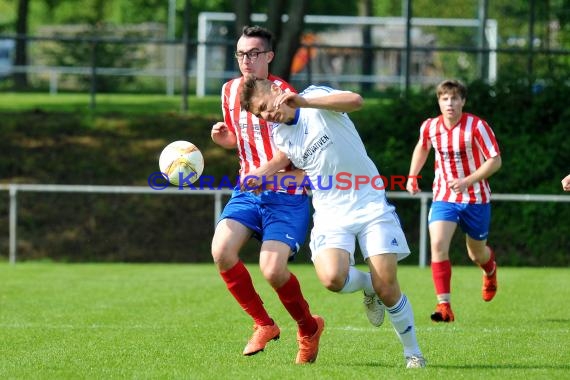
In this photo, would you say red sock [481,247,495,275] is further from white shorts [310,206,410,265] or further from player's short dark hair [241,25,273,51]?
player's short dark hair [241,25,273,51]

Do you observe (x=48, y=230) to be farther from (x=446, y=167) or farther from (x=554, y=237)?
(x=446, y=167)

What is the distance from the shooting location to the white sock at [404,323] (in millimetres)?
6883

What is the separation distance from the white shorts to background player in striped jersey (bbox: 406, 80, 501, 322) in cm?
312

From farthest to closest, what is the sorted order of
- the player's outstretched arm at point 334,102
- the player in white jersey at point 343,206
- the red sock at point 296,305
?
the red sock at point 296,305 < the player in white jersey at point 343,206 < the player's outstretched arm at point 334,102

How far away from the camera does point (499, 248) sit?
706 inches

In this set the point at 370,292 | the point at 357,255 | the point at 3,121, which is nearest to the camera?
the point at 370,292

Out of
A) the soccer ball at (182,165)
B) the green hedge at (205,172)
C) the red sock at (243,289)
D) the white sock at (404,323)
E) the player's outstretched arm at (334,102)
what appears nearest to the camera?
the player's outstretched arm at (334,102)

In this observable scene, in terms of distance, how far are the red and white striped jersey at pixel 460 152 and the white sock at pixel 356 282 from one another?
3050 mm

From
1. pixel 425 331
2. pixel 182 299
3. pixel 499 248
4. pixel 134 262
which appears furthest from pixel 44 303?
pixel 499 248

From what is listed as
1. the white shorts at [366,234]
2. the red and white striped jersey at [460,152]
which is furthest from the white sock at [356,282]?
the red and white striped jersey at [460,152]

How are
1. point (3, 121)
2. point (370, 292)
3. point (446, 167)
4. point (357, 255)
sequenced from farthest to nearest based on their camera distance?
1. point (3, 121)
2. point (357, 255)
3. point (446, 167)
4. point (370, 292)

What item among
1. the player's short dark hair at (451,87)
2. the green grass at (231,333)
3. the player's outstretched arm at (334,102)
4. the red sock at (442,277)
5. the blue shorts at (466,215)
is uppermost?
the player's short dark hair at (451,87)

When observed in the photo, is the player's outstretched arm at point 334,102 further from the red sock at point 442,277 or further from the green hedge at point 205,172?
the green hedge at point 205,172

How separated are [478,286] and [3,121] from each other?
11104 millimetres
